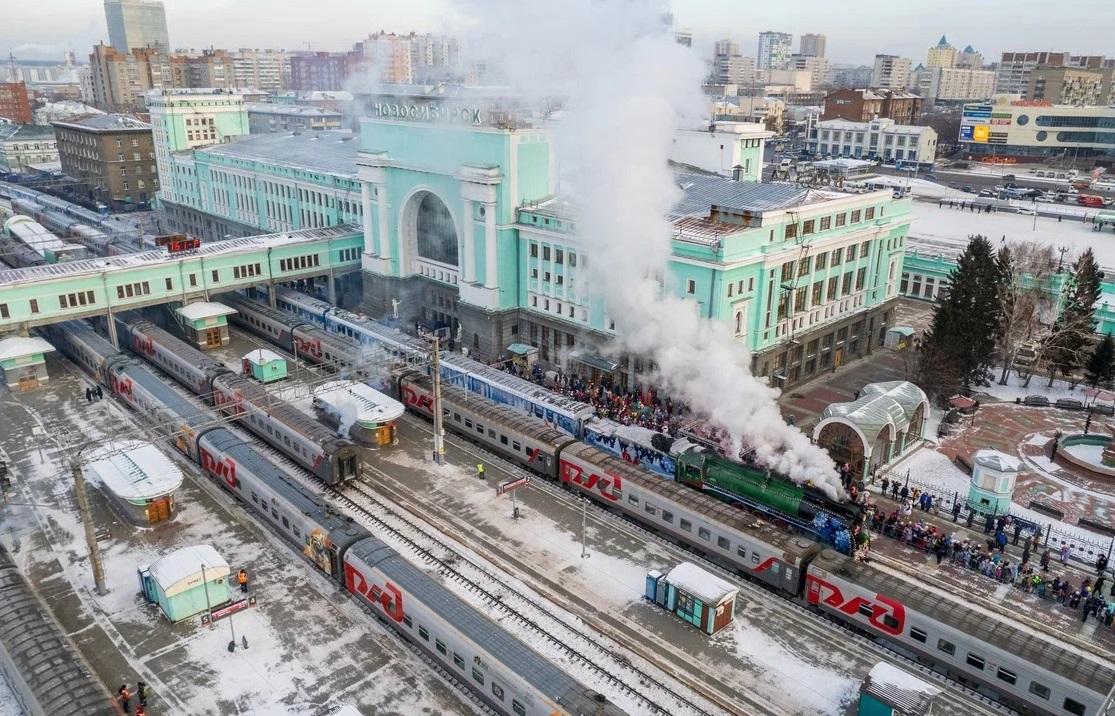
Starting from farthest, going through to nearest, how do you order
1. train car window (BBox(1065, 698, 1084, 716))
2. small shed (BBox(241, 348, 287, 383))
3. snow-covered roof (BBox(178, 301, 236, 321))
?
snow-covered roof (BBox(178, 301, 236, 321)) → small shed (BBox(241, 348, 287, 383)) → train car window (BBox(1065, 698, 1084, 716))

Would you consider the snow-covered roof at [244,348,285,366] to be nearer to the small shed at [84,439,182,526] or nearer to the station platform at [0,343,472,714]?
the station platform at [0,343,472,714]

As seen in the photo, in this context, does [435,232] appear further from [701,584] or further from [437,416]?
[701,584]

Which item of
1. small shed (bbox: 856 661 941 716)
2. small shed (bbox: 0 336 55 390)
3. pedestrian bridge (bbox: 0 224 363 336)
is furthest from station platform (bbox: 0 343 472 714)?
pedestrian bridge (bbox: 0 224 363 336)

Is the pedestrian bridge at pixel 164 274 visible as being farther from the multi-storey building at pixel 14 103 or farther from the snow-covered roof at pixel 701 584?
the multi-storey building at pixel 14 103

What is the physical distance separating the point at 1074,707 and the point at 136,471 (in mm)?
33764

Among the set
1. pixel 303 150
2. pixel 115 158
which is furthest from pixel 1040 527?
pixel 115 158

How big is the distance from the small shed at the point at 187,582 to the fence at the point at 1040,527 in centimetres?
2833

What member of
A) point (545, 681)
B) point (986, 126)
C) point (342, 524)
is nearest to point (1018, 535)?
point (545, 681)

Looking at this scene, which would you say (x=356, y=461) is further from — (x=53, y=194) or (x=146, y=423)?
(x=53, y=194)

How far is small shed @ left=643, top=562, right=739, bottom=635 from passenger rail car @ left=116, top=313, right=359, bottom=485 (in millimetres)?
15590

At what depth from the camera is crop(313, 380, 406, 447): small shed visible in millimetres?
39469

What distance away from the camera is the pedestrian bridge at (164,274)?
4891 cm

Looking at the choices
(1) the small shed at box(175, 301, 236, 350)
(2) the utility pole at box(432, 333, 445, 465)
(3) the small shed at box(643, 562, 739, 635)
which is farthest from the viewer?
(1) the small shed at box(175, 301, 236, 350)

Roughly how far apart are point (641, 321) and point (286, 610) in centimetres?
2305
